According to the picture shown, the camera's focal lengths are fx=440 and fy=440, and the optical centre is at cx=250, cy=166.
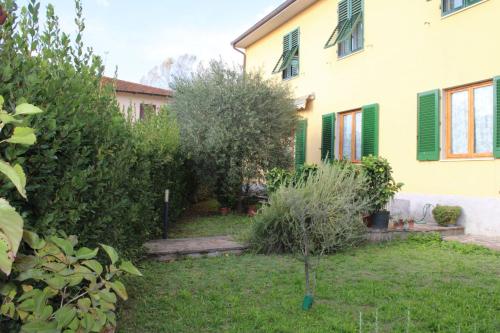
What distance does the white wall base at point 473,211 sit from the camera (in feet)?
26.1

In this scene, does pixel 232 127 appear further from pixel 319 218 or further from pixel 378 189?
pixel 319 218

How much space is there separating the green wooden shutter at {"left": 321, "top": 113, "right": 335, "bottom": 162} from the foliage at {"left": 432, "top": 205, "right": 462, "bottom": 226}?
4.26 meters

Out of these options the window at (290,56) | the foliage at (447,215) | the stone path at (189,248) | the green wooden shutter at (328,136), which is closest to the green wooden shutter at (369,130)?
the green wooden shutter at (328,136)

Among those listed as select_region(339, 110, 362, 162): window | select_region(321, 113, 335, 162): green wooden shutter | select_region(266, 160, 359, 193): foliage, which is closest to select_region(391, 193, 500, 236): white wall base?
select_region(266, 160, 359, 193): foliage

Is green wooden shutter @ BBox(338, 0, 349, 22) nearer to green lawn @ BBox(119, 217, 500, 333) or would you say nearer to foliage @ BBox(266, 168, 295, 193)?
foliage @ BBox(266, 168, 295, 193)

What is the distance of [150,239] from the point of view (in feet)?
24.9

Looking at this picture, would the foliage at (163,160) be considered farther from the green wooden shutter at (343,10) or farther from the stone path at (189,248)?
the green wooden shutter at (343,10)

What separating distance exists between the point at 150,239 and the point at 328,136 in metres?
6.86

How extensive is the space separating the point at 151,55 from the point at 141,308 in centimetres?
4317

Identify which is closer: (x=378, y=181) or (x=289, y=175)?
(x=378, y=181)

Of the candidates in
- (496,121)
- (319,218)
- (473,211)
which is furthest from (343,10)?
(319,218)

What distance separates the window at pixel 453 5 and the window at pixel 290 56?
5.92 meters

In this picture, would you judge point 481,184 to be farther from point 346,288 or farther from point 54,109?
point 54,109

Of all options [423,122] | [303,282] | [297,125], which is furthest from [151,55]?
[303,282]
